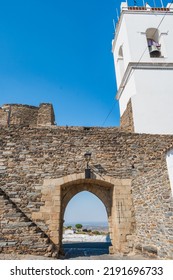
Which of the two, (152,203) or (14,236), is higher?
(152,203)

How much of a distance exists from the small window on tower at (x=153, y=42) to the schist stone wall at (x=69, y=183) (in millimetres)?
5825

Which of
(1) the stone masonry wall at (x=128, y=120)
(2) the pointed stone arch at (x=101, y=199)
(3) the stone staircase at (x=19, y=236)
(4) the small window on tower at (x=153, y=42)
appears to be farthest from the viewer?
(4) the small window on tower at (x=153, y=42)

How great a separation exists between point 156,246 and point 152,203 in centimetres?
101

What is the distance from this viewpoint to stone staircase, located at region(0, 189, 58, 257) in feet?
18.5

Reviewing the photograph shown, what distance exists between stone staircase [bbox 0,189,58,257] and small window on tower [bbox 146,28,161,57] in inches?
402

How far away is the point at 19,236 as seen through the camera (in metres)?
5.71

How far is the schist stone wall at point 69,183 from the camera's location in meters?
5.72

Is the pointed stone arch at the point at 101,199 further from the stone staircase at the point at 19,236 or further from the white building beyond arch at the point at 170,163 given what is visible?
the white building beyond arch at the point at 170,163

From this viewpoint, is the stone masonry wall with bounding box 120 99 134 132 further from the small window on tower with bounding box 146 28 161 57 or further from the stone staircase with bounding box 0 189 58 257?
the stone staircase with bounding box 0 189 58 257

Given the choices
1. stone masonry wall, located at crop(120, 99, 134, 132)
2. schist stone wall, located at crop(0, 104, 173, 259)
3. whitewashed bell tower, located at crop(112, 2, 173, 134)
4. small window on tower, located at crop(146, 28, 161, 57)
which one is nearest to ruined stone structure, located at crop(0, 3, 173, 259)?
schist stone wall, located at crop(0, 104, 173, 259)

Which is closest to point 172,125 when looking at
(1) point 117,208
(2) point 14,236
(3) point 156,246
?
(1) point 117,208

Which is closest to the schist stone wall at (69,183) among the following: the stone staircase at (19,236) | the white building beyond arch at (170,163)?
the stone staircase at (19,236)

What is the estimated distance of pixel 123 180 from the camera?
7.13 m
